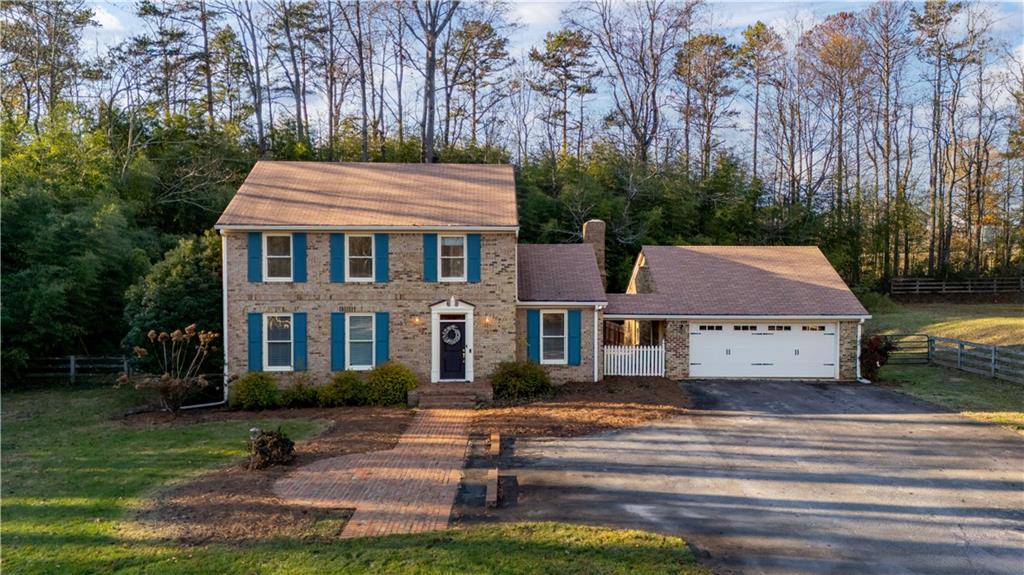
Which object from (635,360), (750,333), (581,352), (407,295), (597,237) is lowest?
(635,360)

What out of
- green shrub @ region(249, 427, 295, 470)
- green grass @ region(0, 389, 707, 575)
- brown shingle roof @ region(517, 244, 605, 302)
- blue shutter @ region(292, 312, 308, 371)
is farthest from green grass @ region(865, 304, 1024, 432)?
blue shutter @ region(292, 312, 308, 371)

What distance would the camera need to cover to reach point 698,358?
18.3 m

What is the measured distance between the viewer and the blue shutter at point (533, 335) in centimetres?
1695

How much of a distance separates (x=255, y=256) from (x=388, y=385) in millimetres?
4951

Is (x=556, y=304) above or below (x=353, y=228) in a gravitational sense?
below

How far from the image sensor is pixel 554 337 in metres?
17.1

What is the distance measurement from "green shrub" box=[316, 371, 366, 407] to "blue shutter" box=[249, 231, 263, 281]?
136 inches

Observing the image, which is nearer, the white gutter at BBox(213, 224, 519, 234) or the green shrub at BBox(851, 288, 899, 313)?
the white gutter at BBox(213, 224, 519, 234)

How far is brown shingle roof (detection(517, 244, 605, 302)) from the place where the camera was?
17062mm

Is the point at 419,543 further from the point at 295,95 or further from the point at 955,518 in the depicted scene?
the point at 295,95

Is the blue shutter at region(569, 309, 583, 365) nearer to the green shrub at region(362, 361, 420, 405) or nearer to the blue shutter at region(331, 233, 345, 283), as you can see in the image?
the green shrub at region(362, 361, 420, 405)

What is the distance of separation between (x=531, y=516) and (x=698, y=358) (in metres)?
12.1

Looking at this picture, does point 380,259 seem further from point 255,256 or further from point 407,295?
point 255,256

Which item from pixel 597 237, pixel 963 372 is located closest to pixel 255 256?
→ pixel 597 237
